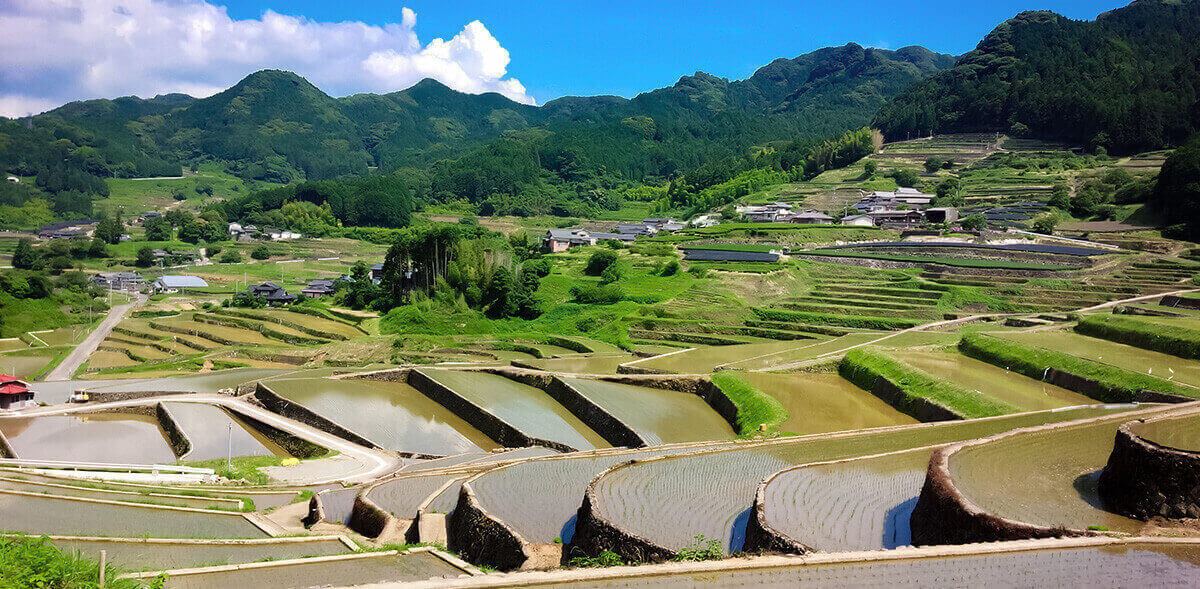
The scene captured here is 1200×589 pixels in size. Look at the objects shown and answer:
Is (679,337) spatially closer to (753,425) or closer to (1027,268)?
(753,425)

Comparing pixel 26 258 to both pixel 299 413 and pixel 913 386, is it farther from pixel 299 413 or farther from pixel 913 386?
pixel 913 386

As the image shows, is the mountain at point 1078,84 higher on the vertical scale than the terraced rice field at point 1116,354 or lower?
higher

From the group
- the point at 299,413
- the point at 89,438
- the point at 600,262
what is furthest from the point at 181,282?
the point at 299,413

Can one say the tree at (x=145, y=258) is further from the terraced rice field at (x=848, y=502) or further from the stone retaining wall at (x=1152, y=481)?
the stone retaining wall at (x=1152, y=481)

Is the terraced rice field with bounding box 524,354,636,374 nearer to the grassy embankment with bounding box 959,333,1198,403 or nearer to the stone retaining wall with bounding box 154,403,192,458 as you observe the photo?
the grassy embankment with bounding box 959,333,1198,403

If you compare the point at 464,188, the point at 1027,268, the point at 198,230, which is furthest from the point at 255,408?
the point at 464,188

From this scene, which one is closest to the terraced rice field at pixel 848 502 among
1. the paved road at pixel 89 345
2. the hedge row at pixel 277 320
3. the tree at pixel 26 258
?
the paved road at pixel 89 345
